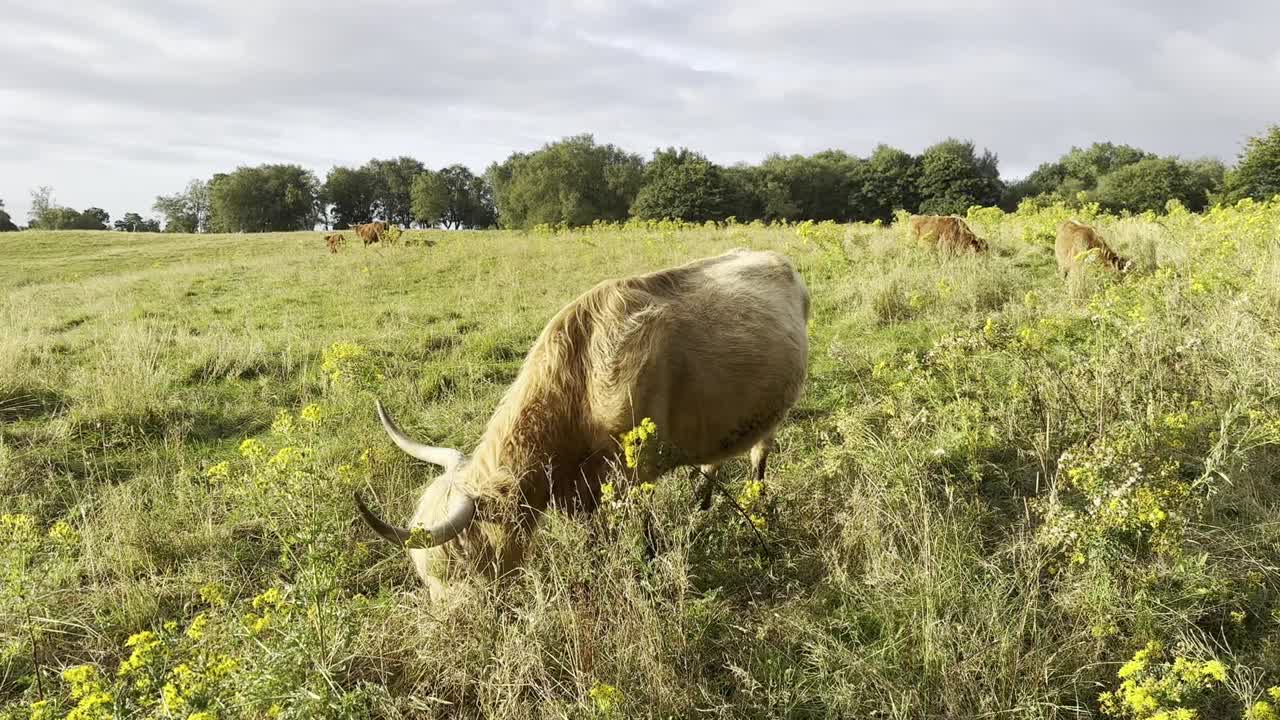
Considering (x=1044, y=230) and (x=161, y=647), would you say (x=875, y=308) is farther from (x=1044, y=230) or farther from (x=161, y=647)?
(x=161, y=647)

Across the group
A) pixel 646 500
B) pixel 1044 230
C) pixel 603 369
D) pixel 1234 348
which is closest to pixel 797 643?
pixel 646 500

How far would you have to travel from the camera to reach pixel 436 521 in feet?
9.80

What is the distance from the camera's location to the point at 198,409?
6.62m

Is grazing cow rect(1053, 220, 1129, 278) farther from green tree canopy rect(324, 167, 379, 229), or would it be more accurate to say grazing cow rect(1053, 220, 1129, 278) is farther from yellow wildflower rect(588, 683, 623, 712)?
green tree canopy rect(324, 167, 379, 229)

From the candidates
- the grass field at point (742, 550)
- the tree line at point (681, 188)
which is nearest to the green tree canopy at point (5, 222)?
the tree line at point (681, 188)

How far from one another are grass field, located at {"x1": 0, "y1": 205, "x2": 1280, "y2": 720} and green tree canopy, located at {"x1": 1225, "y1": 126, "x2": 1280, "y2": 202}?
4012 cm

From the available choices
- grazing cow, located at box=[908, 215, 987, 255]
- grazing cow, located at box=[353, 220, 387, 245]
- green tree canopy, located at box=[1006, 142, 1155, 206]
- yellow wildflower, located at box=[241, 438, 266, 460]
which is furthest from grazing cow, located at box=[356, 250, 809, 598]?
green tree canopy, located at box=[1006, 142, 1155, 206]

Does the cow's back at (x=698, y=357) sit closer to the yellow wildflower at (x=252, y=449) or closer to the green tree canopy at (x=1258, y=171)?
the yellow wildflower at (x=252, y=449)

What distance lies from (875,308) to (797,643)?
22.2 ft

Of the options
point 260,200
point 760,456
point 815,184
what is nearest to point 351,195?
point 260,200

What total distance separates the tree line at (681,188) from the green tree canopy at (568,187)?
0.40 ft

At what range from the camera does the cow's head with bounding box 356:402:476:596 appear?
104 inches

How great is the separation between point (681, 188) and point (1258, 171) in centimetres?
3639

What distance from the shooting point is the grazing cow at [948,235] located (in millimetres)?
→ 11516
